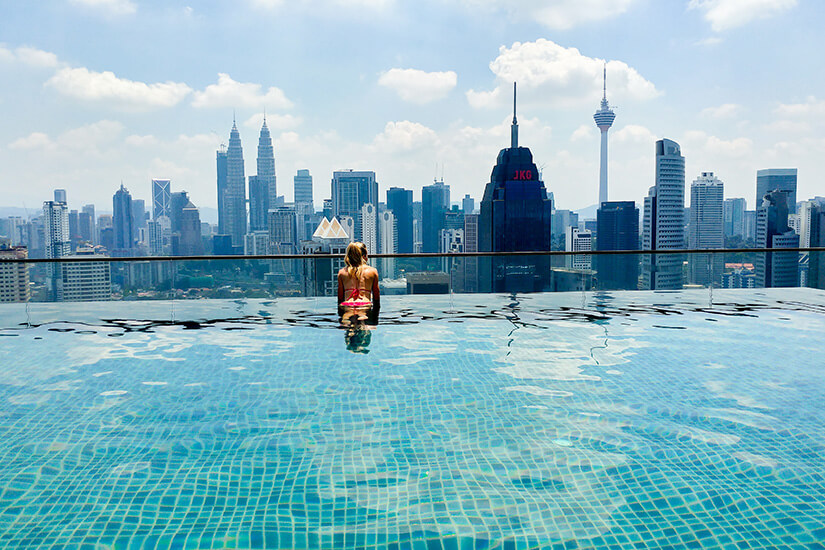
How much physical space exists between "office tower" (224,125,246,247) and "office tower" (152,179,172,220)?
674 centimetres

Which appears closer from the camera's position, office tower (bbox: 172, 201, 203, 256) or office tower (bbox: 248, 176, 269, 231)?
office tower (bbox: 172, 201, 203, 256)

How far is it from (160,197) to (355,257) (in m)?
67.1

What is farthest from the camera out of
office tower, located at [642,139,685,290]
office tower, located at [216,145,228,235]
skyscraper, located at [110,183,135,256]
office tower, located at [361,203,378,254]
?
office tower, located at [216,145,228,235]

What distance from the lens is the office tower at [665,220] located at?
26.9 feet

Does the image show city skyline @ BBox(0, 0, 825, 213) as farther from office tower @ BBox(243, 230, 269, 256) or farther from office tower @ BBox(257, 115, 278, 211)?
office tower @ BBox(257, 115, 278, 211)

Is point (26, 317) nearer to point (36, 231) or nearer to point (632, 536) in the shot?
point (632, 536)

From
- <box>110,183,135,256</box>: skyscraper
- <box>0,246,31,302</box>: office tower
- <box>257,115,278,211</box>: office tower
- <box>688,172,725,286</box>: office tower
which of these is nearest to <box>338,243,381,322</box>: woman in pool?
<box>0,246,31,302</box>: office tower

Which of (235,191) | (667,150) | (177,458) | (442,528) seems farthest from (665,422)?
(235,191)

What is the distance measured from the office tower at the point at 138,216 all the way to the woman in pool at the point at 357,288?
59936mm

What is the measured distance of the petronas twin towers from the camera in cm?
6500

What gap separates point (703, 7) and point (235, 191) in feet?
258

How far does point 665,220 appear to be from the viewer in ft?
89.2

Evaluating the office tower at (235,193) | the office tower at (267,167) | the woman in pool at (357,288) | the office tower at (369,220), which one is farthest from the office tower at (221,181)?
the woman in pool at (357,288)

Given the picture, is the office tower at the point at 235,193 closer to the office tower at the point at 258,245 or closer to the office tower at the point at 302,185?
the office tower at the point at 302,185
